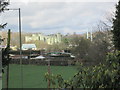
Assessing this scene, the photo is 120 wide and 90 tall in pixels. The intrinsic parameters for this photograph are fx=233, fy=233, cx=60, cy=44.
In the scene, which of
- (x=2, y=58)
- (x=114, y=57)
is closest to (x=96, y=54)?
(x=2, y=58)

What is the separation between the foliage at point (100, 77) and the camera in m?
1.82

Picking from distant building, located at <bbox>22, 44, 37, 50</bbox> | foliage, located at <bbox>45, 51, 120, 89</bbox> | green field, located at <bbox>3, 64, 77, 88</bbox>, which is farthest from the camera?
distant building, located at <bbox>22, 44, 37, 50</bbox>

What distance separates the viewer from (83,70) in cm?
197

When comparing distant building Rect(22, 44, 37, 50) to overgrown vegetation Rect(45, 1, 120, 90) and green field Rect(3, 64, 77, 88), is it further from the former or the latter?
overgrown vegetation Rect(45, 1, 120, 90)

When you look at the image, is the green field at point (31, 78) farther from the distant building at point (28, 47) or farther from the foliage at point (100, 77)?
the distant building at point (28, 47)

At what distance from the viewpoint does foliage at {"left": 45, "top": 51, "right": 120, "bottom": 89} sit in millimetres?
1819

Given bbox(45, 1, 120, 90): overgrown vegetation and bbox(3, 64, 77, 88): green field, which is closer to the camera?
bbox(45, 1, 120, 90): overgrown vegetation

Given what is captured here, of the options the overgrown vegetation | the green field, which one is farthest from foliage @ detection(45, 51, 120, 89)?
the green field

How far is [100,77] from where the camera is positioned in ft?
5.96

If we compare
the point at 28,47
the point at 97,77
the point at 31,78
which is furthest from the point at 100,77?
the point at 28,47

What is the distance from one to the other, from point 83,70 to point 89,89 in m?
0.18

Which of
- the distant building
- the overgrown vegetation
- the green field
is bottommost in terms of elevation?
the green field

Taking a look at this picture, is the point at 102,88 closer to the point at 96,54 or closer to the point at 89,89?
the point at 89,89

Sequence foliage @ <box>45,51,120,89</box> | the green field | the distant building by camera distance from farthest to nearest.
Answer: the distant building → the green field → foliage @ <box>45,51,120,89</box>
